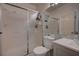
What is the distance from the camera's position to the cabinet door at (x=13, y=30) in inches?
66.8

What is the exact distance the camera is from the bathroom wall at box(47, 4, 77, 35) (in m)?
1.59

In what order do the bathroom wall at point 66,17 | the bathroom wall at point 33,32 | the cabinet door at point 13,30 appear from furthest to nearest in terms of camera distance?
the bathroom wall at point 33,32, the cabinet door at point 13,30, the bathroom wall at point 66,17

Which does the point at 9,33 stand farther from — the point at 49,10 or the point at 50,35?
the point at 49,10

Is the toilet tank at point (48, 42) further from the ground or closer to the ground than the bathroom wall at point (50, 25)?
closer to the ground

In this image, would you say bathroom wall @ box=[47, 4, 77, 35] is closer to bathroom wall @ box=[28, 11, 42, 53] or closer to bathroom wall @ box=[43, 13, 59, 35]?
bathroom wall @ box=[43, 13, 59, 35]

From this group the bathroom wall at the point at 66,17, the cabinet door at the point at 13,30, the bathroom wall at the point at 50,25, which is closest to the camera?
the bathroom wall at the point at 66,17

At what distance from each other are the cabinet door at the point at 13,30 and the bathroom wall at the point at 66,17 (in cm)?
95

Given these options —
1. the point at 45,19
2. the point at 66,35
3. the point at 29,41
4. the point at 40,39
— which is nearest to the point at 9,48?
the point at 29,41

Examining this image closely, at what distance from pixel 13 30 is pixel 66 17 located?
4.16ft

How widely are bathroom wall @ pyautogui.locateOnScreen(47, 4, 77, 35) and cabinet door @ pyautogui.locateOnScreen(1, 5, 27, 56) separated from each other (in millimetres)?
945

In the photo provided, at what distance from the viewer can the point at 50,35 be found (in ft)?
6.72

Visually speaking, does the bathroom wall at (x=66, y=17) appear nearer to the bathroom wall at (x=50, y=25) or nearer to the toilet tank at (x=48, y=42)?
the bathroom wall at (x=50, y=25)

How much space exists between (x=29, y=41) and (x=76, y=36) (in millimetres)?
1272

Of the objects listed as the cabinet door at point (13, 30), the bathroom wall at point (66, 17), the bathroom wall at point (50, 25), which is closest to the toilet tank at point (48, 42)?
the bathroom wall at point (50, 25)
